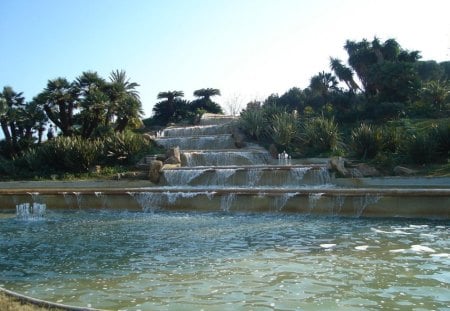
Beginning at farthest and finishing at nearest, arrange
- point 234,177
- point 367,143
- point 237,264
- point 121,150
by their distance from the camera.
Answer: point 121,150 → point 367,143 → point 234,177 → point 237,264

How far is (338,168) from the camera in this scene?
14.5m

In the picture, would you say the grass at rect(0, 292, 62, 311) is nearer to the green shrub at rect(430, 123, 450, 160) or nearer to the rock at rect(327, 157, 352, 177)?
the rock at rect(327, 157, 352, 177)

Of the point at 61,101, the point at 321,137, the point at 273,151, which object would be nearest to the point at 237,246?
the point at 321,137

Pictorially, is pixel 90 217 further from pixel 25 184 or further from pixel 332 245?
pixel 25 184

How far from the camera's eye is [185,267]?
19.5ft

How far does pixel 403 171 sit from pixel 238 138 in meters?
9.62

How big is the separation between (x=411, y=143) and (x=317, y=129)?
437cm

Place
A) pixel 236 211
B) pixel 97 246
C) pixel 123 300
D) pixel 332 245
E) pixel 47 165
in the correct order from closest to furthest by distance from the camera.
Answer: pixel 123 300
pixel 332 245
pixel 97 246
pixel 236 211
pixel 47 165

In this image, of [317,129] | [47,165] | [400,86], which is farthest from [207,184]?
[400,86]

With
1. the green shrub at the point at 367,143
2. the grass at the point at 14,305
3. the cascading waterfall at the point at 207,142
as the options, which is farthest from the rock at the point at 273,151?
the grass at the point at 14,305

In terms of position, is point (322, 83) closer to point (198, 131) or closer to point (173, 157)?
point (198, 131)

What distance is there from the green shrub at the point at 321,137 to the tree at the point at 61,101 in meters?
13.2

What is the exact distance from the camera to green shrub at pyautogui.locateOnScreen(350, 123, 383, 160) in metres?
16.5

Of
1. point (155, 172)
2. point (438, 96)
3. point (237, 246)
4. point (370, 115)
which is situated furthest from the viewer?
point (370, 115)
